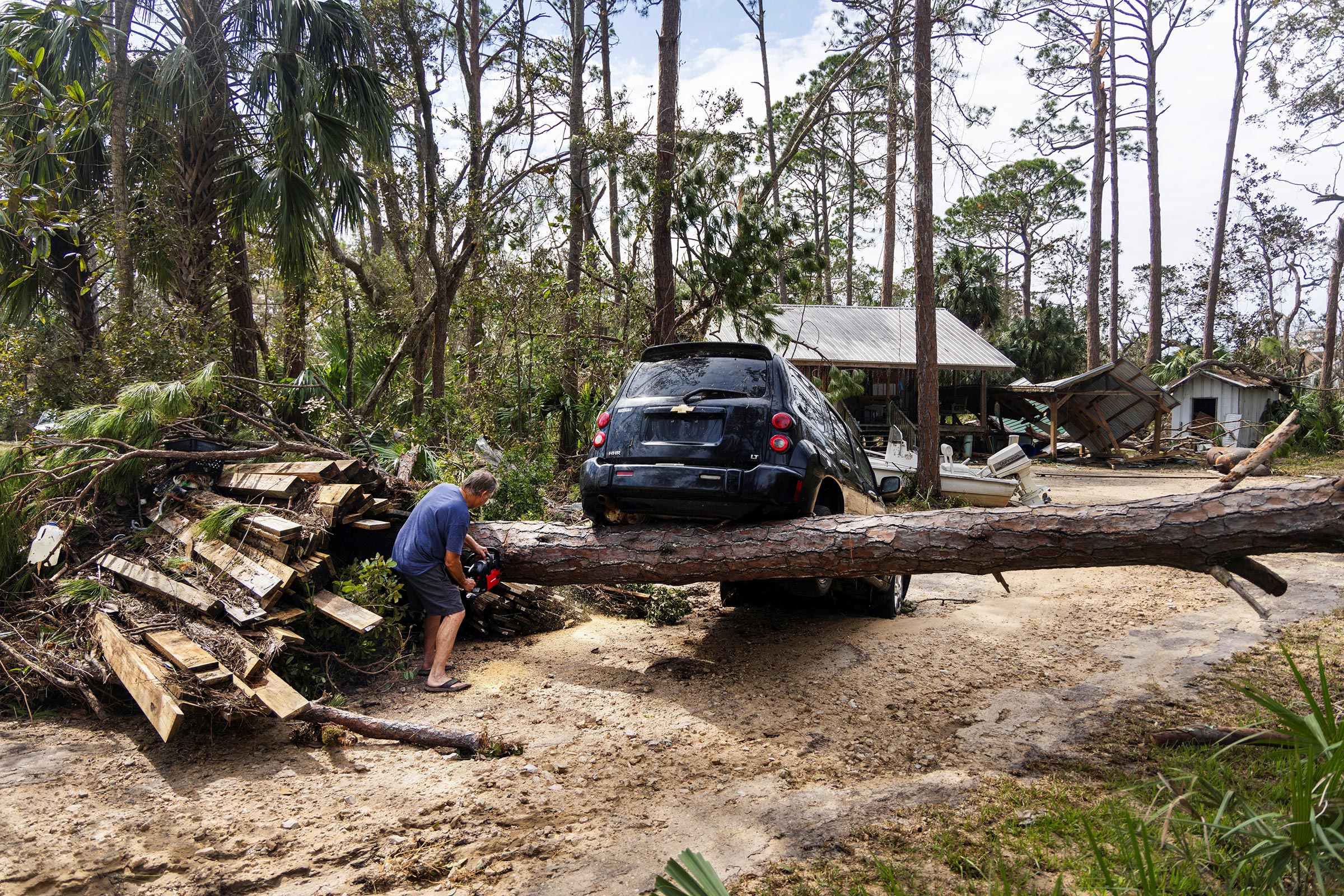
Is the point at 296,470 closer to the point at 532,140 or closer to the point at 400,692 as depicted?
the point at 400,692

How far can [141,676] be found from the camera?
423 cm

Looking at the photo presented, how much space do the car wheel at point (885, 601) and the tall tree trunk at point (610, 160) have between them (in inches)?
263

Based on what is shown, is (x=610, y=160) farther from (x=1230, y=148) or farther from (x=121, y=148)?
(x=1230, y=148)

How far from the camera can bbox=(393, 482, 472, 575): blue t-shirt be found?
5668mm

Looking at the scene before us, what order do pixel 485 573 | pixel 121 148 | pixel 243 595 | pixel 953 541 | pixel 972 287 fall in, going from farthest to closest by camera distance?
pixel 972 287 < pixel 121 148 < pixel 485 573 < pixel 953 541 < pixel 243 595

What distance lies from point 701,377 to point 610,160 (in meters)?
7.74

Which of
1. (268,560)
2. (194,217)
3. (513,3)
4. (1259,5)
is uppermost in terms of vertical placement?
(1259,5)

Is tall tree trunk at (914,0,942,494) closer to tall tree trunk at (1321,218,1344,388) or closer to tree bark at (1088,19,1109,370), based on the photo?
tree bark at (1088,19,1109,370)

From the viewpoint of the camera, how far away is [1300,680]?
266 cm

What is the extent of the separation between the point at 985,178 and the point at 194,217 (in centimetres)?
1258

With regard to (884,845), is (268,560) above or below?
above

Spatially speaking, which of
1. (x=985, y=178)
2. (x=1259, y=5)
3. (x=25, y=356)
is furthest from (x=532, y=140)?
(x=1259, y=5)

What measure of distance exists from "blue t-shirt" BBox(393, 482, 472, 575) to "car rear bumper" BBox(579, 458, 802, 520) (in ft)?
3.25

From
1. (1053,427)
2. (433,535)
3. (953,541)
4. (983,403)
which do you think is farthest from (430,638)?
(1053,427)
